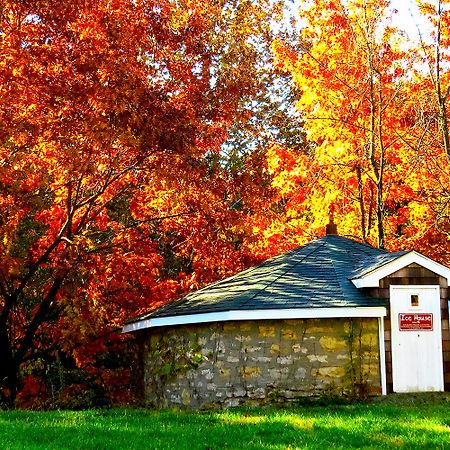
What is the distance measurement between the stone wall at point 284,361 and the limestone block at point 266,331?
0.02 m

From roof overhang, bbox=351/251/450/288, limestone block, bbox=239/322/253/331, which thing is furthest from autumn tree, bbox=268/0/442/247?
limestone block, bbox=239/322/253/331

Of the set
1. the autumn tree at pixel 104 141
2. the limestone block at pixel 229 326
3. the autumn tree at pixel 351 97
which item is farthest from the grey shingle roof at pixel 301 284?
the autumn tree at pixel 351 97

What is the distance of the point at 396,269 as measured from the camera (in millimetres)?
13820

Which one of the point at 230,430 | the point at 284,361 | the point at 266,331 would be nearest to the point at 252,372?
the point at 284,361

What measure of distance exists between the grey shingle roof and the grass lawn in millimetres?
2249

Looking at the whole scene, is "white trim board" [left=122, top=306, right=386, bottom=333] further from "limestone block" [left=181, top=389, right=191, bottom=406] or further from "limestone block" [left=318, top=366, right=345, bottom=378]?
"limestone block" [left=181, top=389, right=191, bottom=406]

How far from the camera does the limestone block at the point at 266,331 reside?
13273 millimetres

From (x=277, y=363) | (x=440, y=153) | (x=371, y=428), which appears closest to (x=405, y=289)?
(x=277, y=363)

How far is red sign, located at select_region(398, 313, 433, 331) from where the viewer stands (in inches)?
540

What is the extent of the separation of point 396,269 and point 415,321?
1063 mm

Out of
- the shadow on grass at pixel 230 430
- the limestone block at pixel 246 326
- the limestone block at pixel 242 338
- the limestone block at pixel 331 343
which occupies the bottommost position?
the shadow on grass at pixel 230 430

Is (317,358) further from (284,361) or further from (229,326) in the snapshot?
(229,326)

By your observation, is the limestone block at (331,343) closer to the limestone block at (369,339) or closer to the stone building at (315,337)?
the stone building at (315,337)

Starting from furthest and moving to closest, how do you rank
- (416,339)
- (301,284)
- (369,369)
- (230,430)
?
(301,284) → (416,339) → (369,369) → (230,430)
